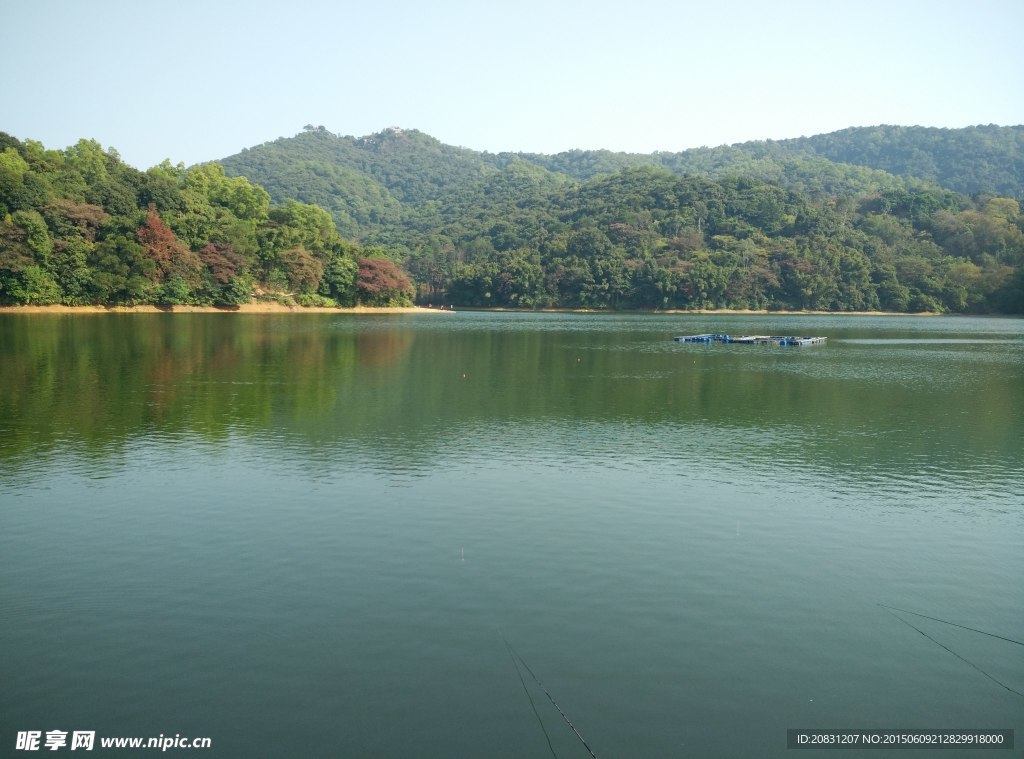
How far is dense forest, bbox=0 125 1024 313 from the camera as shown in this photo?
255 ft

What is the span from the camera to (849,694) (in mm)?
8594

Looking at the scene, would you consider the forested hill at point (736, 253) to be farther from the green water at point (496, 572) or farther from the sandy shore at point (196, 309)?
the green water at point (496, 572)

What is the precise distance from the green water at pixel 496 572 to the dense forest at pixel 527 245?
187ft

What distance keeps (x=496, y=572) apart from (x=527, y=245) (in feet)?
448

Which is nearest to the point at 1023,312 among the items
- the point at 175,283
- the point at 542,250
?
the point at 542,250

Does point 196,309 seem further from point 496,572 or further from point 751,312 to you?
point 496,572

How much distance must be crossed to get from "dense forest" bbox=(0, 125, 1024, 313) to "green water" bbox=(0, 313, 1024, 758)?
187ft

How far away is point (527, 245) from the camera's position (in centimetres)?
14562

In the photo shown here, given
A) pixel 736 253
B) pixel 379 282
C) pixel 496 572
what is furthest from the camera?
pixel 736 253

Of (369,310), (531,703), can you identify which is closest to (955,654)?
(531,703)

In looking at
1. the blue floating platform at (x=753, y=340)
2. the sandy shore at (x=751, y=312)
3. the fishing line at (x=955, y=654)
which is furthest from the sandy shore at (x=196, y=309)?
the fishing line at (x=955, y=654)

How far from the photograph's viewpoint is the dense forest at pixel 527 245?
77875 millimetres

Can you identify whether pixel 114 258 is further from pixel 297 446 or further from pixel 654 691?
pixel 654 691

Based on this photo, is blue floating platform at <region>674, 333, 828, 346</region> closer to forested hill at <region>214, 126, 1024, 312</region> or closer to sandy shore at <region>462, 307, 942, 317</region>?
forested hill at <region>214, 126, 1024, 312</region>
